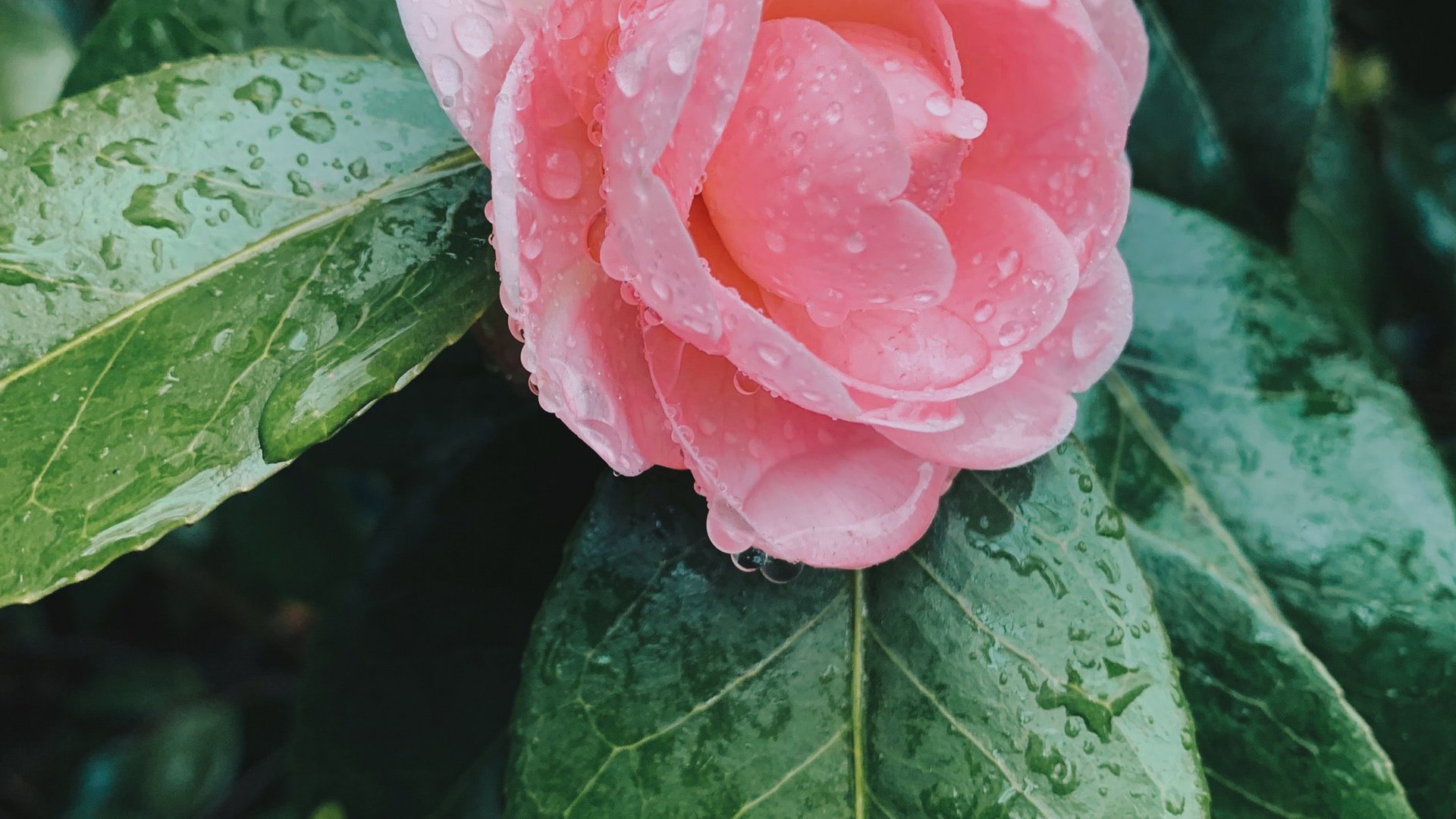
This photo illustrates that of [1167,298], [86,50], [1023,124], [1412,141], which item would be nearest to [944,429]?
[1023,124]

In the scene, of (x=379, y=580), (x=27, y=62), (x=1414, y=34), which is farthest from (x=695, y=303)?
(x=1414, y=34)

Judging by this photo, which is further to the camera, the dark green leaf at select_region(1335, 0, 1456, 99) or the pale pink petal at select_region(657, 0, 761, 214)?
the dark green leaf at select_region(1335, 0, 1456, 99)

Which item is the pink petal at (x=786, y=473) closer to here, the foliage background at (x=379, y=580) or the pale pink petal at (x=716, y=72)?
the pale pink petal at (x=716, y=72)

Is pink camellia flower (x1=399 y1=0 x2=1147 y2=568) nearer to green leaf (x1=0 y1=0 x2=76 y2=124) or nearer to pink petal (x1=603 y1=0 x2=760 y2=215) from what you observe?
pink petal (x1=603 y1=0 x2=760 y2=215)

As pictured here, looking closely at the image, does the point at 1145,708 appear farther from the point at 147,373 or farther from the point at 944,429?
the point at 147,373

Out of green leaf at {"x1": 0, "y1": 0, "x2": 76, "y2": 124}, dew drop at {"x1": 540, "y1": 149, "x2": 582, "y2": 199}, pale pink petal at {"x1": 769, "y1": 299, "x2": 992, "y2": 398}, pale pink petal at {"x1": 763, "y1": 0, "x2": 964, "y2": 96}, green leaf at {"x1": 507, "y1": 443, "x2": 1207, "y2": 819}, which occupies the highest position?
pale pink petal at {"x1": 763, "y1": 0, "x2": 964, "y2": 96}

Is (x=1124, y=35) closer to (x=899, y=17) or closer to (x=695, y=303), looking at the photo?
(x=899, y=17)

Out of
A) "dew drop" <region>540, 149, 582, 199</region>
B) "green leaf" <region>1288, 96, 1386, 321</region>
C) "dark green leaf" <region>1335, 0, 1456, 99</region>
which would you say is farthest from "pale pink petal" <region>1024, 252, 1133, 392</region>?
"dark green leaf" <region>1335, 0, 1456, 99</region>
